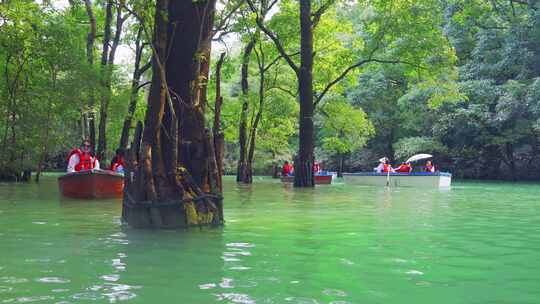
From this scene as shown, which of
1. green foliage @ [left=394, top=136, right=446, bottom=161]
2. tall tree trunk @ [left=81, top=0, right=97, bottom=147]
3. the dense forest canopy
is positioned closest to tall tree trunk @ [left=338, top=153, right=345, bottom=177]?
the dense forest canopy

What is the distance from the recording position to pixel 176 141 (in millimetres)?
8711

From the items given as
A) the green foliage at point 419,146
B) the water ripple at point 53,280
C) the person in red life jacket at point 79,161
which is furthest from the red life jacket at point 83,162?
the green foliage at point 419,146

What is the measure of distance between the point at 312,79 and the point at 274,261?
21.7 metres

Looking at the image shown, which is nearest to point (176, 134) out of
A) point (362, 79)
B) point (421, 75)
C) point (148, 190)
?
point (148, 190)

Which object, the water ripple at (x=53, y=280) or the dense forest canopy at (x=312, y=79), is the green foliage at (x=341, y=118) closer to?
the dense forest canopy at (x=312, y=79)

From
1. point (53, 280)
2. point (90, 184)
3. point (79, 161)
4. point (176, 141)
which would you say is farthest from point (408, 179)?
point (53, 280)

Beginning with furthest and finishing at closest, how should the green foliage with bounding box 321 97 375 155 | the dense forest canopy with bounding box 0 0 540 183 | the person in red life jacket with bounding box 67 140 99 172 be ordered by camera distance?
the green foliage with bounding box 321 97 375 155
the dense forest canopy with bounding box 0 0 540 183
the person in red life jacket with bounding box 67 140 99 172

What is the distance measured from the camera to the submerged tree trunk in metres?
8.65

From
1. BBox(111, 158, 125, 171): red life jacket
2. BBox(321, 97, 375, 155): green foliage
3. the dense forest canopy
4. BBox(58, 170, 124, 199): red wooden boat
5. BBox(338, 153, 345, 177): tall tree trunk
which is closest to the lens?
BBox(58, 170, 124, 199): red wooden boat

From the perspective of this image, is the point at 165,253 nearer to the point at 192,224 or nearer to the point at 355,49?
the point at 192,224

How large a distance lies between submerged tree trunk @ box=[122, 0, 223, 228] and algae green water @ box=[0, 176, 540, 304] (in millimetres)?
382

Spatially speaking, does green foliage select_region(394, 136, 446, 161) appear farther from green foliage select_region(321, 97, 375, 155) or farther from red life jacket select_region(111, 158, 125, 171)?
red life jacket select_region(111, 158, 125, 171)

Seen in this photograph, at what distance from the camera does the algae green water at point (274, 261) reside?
4.62 m

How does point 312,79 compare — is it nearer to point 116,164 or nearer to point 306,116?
point 306,116
